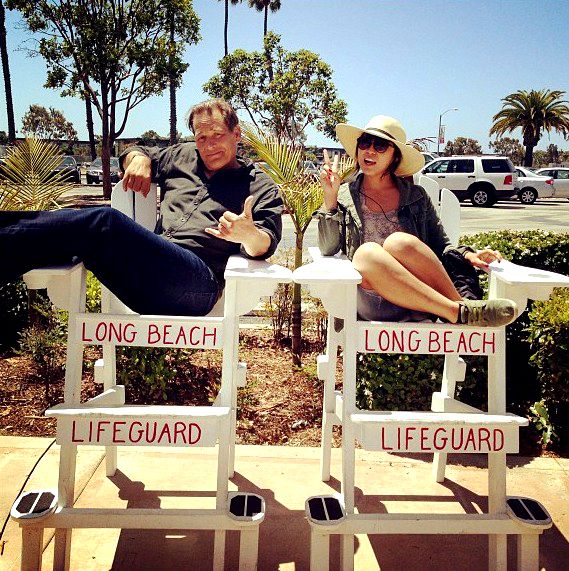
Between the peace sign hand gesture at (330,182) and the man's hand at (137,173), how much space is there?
2.68ft

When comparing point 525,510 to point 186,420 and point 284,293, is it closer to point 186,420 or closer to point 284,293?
point 186,420

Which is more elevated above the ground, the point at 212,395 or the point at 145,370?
the point at 145,370

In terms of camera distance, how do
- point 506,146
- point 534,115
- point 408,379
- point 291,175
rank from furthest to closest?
point 506,146 → point 534,115 → point 291,175 → point 408,379

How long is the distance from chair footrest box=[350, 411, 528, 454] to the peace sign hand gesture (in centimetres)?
97

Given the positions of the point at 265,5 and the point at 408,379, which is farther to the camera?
the point at 265,5

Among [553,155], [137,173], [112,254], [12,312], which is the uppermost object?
[553,155]

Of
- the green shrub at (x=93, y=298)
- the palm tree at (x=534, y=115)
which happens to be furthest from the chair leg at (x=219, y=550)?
the palm tree at (x=534, y=115)

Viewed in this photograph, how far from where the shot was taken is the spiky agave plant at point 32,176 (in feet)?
10.6

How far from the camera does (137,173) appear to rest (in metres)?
2.47

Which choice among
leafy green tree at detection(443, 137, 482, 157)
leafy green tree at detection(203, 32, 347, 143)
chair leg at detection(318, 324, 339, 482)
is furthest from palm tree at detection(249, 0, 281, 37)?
chair leg at detection(318, 324, 339, 482)

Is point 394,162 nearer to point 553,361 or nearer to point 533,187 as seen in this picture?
point 553,361

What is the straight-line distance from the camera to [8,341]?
3869mm

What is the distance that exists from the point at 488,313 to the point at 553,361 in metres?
1.05

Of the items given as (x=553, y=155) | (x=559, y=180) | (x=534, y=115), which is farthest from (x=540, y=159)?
(x=559, y=180)
